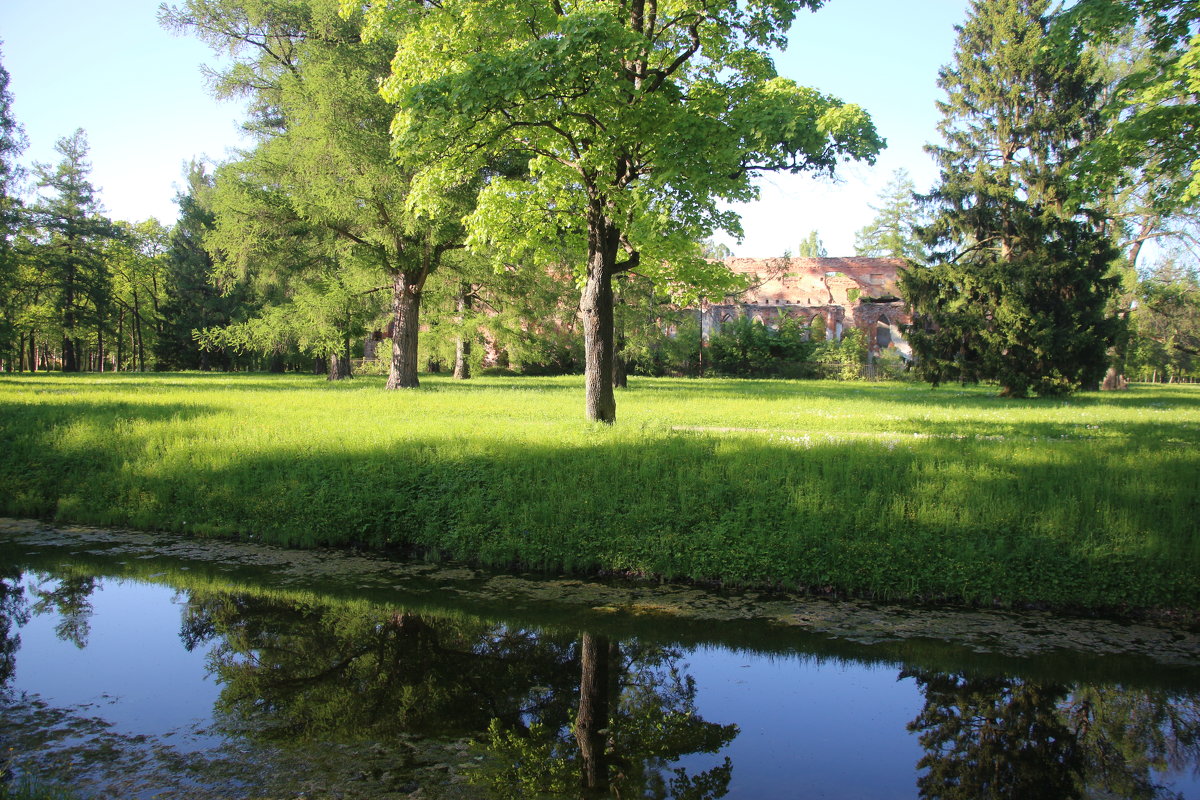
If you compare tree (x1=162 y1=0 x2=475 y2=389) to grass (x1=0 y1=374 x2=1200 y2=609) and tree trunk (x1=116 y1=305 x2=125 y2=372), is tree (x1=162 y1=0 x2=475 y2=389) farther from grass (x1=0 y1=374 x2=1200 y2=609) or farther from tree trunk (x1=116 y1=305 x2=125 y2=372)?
tree trunk (x1=116 y1=305 x2=125 y2=372)

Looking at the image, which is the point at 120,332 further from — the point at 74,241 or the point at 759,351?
the point at 759,351

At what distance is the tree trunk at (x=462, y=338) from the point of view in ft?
95.7

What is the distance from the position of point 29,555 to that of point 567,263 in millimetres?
20737

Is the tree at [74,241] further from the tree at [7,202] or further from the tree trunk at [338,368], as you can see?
the tree trunk at [338,368]

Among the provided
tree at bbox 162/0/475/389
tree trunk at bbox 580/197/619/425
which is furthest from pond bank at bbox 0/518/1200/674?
tree at bbox 162/0/475/389

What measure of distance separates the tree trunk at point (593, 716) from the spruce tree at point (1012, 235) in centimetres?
2427

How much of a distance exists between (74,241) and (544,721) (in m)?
52.1

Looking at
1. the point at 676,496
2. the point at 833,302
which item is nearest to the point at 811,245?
the point at 833,302

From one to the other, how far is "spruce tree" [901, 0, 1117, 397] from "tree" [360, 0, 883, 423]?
1700 centimetres

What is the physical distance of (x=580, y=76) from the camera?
1087 centimetres

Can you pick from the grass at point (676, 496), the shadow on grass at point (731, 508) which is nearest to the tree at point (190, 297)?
the grass at point (676, 496)

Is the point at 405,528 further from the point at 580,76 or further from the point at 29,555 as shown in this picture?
the point at 580,76

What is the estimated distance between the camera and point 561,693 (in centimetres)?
568

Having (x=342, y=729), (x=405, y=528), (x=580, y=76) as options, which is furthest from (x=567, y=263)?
(x=342, y=729)
